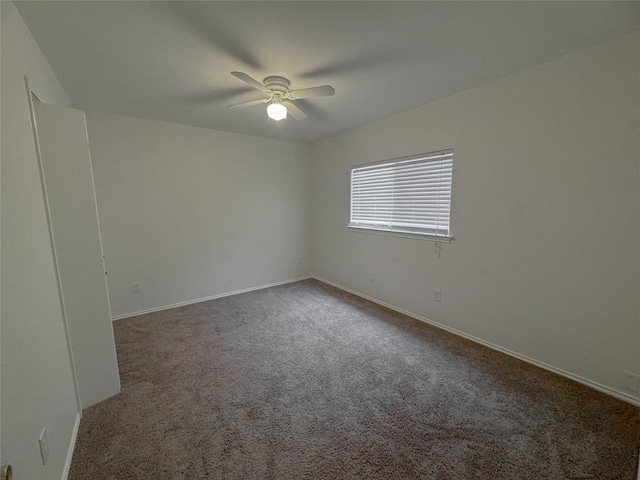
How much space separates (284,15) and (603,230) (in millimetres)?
2494

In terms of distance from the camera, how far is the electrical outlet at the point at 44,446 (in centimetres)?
106

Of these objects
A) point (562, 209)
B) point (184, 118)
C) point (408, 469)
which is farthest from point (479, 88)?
point (184, 118)

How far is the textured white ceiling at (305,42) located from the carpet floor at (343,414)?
7.77ft

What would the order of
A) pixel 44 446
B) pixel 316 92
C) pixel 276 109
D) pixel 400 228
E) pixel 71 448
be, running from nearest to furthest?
pixel 44 446, pixel 71 448, pixel 316 92, pixel 276 109, pixel 400 228

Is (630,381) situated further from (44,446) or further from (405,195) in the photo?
(44,446)

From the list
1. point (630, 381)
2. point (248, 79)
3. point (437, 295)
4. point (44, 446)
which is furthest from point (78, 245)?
point (630, 381)

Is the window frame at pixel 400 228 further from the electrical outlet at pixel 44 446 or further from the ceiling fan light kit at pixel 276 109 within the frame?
the electrical outlet at pixel 44 446

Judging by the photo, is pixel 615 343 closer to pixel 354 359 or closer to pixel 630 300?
pixel 630 300

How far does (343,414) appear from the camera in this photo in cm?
166

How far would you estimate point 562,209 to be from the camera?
76.2 inches

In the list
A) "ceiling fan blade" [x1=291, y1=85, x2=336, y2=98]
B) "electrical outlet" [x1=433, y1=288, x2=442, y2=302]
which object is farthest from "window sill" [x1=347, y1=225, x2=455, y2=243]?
"ceiling fan blade" [x1=291, y1=85, x2=336, y2=98]

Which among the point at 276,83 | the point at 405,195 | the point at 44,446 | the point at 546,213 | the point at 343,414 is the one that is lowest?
the point at 343,414

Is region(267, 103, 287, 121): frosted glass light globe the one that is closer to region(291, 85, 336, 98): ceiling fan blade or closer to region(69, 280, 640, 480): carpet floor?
region(291, 85, 336, 98): ceiling fan blade

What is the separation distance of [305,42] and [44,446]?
8.11 ft
